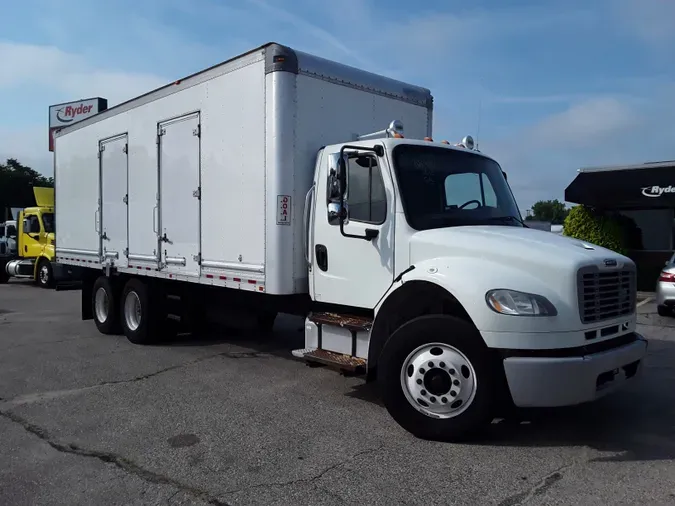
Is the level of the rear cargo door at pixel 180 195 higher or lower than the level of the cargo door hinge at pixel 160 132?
lower

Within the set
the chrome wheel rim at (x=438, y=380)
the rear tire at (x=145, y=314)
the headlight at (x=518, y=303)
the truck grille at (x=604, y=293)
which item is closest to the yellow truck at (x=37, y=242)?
the rear tire at (x=145, y=314)

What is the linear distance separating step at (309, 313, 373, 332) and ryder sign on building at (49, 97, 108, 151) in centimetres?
3672

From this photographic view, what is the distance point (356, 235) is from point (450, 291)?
4.30 ft

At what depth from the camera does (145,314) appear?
9141 millimetres

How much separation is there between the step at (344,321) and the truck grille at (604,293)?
1952 mm

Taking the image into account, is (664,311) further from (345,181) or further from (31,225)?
(31,225)

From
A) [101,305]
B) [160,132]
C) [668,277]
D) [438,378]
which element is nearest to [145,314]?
[101,305]

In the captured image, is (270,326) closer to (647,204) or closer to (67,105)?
(647,204)

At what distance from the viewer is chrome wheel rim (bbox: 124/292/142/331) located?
9.52m

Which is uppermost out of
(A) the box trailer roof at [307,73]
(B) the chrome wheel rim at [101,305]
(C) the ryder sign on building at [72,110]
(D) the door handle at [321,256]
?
(C) the ryder sign on building at [72,110]

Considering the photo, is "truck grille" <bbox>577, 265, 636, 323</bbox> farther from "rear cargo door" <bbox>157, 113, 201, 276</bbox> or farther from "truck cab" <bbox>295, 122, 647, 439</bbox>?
"rear cargo door" <bbox>157, 113, 201, 276</bbox>

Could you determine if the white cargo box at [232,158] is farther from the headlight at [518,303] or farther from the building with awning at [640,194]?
the building with awning at [640,194]

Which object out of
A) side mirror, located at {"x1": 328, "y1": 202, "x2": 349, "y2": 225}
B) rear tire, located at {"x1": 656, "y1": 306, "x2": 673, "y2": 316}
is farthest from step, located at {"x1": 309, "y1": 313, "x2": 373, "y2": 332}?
rear tire, located at {"x1": 656, "y1": 306, "x2": 673, "y2": 316}

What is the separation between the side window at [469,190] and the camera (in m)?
5.95
